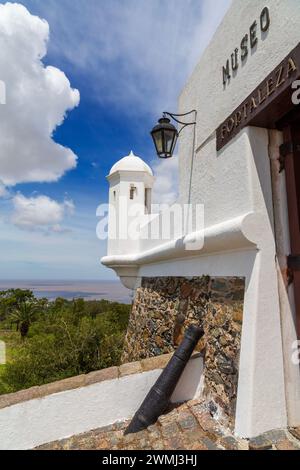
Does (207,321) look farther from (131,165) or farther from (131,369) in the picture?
(131,165)

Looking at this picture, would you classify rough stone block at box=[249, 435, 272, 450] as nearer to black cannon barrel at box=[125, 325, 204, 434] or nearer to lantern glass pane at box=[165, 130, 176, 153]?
black cannon barrel at box=[125, 325, 204, 434]

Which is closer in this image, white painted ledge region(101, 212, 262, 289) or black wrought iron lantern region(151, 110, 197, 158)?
white painted ledge region(101, 212, 262, 289)

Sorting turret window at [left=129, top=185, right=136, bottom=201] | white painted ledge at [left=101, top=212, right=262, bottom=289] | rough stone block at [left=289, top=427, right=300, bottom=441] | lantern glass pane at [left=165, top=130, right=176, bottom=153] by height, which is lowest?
rough stone block at [left=289, top=427, right=300, bottom=441]

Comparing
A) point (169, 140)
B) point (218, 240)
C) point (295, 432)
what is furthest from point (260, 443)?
point (169, 140)

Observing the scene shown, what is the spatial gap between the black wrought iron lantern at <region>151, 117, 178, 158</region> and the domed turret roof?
3788 mm

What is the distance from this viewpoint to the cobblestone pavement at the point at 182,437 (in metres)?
2.08

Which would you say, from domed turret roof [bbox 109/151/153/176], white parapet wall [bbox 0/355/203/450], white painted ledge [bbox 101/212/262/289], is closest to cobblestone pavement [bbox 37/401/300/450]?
white parapet wall [bbox 0/355/203/450]

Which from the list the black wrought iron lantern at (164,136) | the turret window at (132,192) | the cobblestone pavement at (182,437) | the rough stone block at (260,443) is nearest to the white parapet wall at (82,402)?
the cobblestone pavement at (182,437)

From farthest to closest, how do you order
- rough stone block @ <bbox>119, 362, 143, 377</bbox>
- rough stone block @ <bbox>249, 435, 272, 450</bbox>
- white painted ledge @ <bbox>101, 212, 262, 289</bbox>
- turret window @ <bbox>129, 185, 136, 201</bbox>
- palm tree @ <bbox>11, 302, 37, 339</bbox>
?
palm tree @ <bbox>11, 302, 37, 339</bbox> < turret window @ <bbox>129, 185, 136, 201</bbox> < rough stone block @ <bbox>119, 362, 143, 377</bbox> < white painted ledge @ <bbox>101, 212, 262, 289</bbox> < rough stone block @ <bbox>249, 435, 272, 450</bbox>

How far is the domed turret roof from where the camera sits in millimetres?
7531

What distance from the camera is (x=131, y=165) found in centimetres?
760

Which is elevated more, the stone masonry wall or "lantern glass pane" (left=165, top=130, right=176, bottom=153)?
"lantern glass pane" (left=165, top=130, right=176, bottom=153)

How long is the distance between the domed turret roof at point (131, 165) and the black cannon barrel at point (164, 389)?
551 cm
